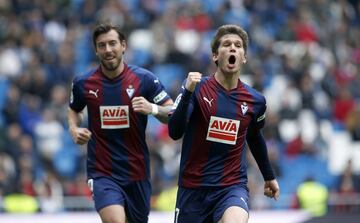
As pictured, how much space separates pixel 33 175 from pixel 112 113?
7.19 m

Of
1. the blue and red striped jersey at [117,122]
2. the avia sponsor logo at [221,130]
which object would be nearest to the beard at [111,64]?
the blue and red striped jersey at [117,122]

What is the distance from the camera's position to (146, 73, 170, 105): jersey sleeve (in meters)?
10.2

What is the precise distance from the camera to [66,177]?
17578mm

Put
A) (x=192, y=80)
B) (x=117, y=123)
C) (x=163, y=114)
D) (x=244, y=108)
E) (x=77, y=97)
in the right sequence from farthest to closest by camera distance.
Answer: (x=77, y=97)
(x=117, y=123)
(x=163, y=114)
(x=244, y=108)
(x=192, y=80)

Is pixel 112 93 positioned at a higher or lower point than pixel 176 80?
lower

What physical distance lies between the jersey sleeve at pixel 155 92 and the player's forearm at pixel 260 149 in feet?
3.25

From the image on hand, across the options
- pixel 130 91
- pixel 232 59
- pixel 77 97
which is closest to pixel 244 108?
pixel 232 59

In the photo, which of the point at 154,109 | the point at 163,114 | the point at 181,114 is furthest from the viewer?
the point at 163,114

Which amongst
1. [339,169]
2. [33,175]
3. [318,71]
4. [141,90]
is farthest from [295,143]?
[141,90]

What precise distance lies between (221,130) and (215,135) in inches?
2.6

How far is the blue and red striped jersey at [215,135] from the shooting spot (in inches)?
368

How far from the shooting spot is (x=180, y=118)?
29.8 ft

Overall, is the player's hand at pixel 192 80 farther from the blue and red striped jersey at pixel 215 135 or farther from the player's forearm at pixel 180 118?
the blue and red striped jersey at pixel 215 135

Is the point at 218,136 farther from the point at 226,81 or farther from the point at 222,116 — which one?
the point at 226,81
